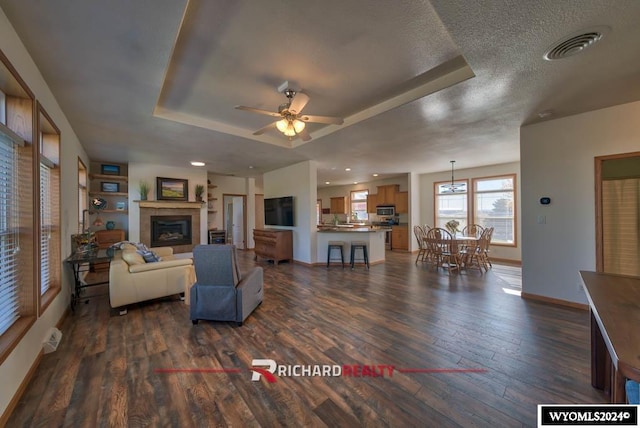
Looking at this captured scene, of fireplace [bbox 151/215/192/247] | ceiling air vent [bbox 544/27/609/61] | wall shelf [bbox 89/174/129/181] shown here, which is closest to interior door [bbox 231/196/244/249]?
fireplace [bbox 151/215/192/247]

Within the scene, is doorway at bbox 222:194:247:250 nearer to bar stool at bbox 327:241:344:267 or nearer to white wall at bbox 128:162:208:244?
white wall at bbox 128:162:208:244

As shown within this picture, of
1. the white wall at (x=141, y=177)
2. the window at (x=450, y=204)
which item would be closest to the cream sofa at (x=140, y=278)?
the white wall at (x=141, y=177)

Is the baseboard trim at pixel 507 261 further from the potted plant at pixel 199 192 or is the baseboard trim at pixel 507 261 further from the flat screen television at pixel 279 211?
the potted plant at pixel 199 192

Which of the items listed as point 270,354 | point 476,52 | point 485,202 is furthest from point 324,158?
point 485,202

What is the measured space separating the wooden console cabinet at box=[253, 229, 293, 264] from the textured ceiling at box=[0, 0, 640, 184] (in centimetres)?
285

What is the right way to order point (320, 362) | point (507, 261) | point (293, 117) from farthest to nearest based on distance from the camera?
1. point (507, 261)
2. point (293, 117)
3. point (320, 362)

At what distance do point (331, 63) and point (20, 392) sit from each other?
359cm

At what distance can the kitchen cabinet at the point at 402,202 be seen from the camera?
839cm

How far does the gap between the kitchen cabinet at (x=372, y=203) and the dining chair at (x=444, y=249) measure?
3691mm

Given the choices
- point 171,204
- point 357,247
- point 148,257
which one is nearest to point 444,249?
point 357,247

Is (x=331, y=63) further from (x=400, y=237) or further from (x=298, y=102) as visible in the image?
(x=400, y=237)

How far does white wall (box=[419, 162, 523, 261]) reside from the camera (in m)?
6.33

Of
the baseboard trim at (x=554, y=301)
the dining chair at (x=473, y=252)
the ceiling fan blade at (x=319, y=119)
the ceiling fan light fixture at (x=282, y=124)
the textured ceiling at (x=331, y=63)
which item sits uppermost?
the textured ceiling at (x=331, y=63)

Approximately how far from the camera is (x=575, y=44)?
5.98 feet
